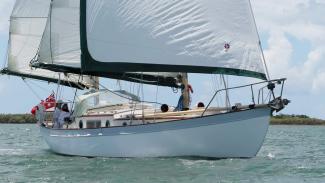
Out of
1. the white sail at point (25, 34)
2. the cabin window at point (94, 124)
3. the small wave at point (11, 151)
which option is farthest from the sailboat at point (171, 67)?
the white sail at point (25, 34)

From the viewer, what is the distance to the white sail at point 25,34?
37.1m

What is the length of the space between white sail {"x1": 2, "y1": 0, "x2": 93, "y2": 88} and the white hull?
1163cm

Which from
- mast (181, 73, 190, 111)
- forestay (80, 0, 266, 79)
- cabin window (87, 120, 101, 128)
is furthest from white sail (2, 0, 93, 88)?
forestay (80, 0, 266, 79)

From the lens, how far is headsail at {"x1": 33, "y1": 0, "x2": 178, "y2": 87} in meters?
29.7

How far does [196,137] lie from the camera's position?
2520 cm

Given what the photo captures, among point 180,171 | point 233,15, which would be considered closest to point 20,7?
point 233,15

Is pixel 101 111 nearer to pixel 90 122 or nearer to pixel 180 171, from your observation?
pixel 90 122

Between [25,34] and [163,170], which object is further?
[25,34]

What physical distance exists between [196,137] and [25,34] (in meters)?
15.3

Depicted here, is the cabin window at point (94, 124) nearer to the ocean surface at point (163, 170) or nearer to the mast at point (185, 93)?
the ocean surface at point (163, 170)

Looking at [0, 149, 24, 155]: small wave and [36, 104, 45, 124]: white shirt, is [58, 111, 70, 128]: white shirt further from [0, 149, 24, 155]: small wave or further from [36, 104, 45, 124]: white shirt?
[36, 104, 45, 124]: white shirt

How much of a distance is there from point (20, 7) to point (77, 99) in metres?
10.1

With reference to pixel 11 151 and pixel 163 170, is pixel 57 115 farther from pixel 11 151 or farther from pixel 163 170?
pixel 163 170

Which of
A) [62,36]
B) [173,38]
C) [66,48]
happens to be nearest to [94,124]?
[66,48]
